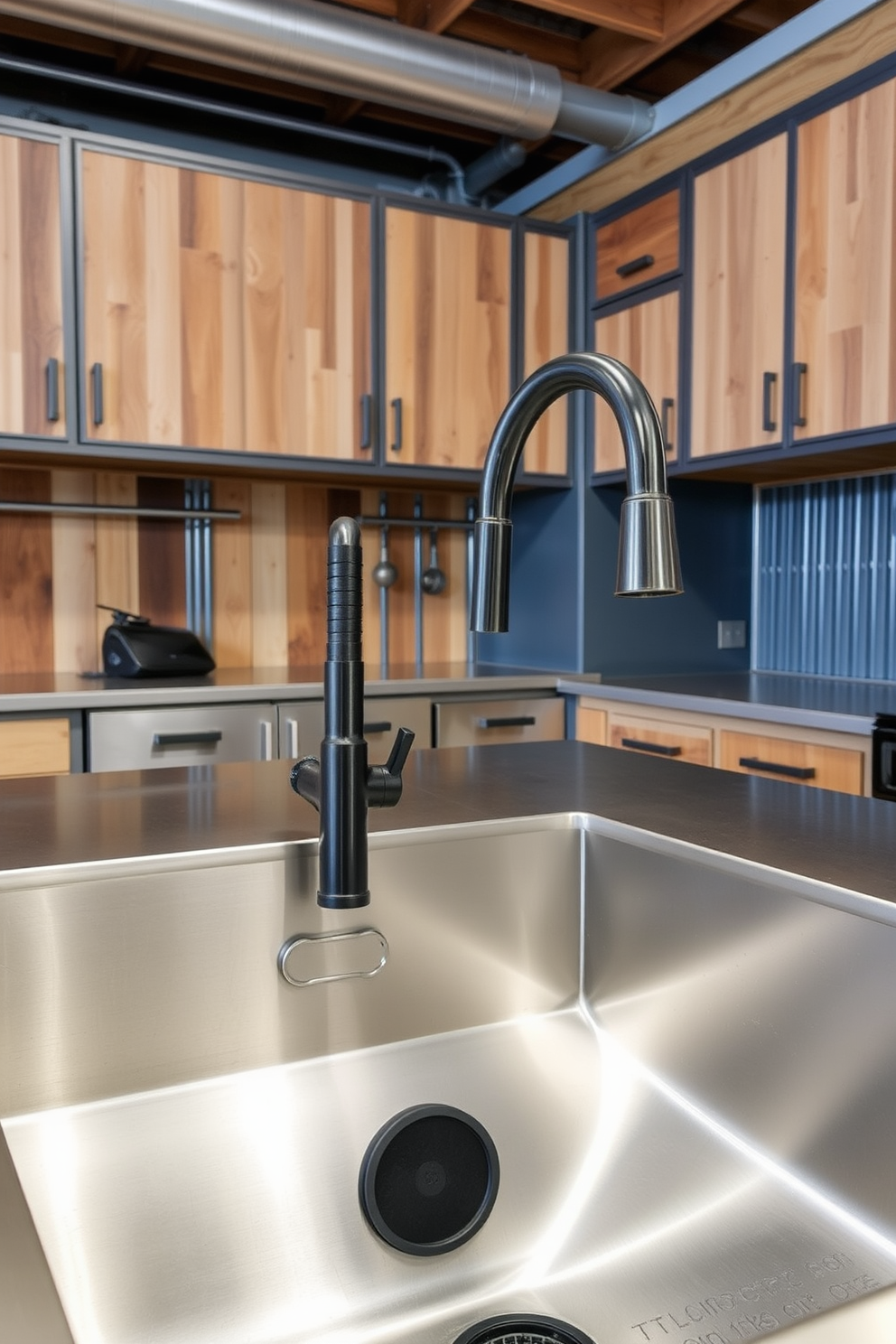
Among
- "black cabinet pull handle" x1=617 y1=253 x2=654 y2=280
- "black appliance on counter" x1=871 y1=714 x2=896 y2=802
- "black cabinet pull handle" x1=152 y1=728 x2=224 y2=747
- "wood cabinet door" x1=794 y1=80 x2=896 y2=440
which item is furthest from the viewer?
"black cabinet pull handle" x1=617 y1=253 x2=654 y2=280

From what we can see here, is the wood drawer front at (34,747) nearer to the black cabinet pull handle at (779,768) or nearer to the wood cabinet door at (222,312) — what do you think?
the wood cabinet door at (222,312)

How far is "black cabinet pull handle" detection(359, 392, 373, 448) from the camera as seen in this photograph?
2.83 meters

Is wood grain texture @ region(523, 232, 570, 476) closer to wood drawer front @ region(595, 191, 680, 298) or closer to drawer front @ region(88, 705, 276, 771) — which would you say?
wood drawer front @ region(595, 191, 680, 298)

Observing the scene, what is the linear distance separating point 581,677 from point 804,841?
2097 millimetres

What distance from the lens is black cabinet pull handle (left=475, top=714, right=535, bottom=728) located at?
9.14ft

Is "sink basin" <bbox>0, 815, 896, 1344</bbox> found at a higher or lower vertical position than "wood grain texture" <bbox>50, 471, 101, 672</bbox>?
lower

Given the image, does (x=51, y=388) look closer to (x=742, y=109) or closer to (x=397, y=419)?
(x=397, y=419)

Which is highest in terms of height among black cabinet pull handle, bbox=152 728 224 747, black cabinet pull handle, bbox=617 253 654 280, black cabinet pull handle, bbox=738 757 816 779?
black cabinet pull handle, bbox=617 253 654 280

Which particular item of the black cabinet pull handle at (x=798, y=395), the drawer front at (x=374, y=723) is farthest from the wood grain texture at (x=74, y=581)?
the black cabinet pull handle at (x=798, y=395)

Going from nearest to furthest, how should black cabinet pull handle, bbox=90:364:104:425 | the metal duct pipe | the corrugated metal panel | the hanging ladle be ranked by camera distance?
the metal duct pipe < black cabinet pull handle, bbox=90:364:104:425 < the corrugated metal panel < the hanging ladle

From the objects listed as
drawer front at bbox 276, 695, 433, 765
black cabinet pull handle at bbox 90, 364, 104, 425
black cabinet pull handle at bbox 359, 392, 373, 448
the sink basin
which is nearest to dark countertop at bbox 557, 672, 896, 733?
drawer front at bbox 276, 695, 433, 765

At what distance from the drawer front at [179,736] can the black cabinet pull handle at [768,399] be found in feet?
4.62

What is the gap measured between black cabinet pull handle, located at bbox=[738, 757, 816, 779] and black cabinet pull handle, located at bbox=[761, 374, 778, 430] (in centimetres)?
83

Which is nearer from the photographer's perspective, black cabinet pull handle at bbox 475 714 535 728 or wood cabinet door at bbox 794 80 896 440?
wood cabinet door at bbox 794 80 896 440
